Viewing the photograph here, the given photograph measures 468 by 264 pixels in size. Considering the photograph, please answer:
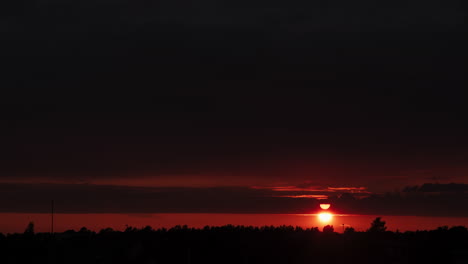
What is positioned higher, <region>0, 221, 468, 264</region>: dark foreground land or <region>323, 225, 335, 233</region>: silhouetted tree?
<region>323, 225, 335, 233</region>: silhouetted tree

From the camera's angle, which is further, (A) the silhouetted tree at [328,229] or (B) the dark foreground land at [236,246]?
(A) the silhouetted tree at [328,229]

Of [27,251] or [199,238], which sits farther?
[199,238]

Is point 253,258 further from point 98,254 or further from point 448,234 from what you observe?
point 448,234

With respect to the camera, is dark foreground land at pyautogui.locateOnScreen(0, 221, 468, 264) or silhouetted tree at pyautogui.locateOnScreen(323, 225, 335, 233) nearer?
dark foreground land at pyautogui.locateOnScreen(0, 221, 468, 264)

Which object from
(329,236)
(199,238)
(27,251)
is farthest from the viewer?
(329,236)

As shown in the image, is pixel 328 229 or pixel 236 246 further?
pixel 328 229

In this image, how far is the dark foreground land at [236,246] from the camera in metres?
44.2

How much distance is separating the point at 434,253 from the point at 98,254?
19514 millimetres

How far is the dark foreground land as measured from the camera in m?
44.2

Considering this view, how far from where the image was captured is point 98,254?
44.3 m

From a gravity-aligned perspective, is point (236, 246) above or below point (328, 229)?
below

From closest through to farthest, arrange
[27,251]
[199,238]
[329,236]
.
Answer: [27,251], [199,238], [329,236]

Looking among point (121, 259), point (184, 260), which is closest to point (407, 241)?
point (184, 260)

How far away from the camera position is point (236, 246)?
153 ft
